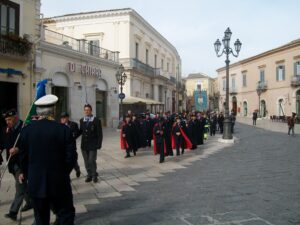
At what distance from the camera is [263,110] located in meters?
51.3

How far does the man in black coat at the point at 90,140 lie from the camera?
7973mm

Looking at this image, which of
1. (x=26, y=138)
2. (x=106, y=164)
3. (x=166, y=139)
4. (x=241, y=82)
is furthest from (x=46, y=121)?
(x=241, y=82)

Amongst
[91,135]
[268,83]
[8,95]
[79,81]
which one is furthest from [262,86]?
[91,135]

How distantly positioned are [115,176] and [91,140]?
4.59 ft

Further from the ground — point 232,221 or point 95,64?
point 95,64

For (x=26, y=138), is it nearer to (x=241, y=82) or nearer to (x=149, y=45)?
(x=149, y=45)

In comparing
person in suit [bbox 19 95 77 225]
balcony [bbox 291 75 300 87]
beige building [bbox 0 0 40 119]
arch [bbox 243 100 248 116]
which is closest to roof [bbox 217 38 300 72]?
balcony [bbox 291 75 300 87]

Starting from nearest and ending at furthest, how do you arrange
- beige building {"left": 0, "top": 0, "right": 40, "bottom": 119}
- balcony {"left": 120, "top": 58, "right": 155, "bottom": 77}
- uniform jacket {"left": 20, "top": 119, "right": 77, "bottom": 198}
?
1. uniform jacket {"left": 20, "top": 119, "right": 77, "bottom": 198}
2. beige building {"left": 0, "top": 0, "right": 40, "bottom": 119}
3. balcony {"left": 120, "top": 58, "right": 155, "bottom": 77}

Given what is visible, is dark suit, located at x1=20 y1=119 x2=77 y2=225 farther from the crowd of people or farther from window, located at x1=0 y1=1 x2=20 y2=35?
window, located at x1=0 y1=1 x2=20 y2=35

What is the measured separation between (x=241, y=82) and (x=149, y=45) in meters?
23.2

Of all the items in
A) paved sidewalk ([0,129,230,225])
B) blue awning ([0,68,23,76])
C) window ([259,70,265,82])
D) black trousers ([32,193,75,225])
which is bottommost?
paved sidewalk ([0,129,230,225])

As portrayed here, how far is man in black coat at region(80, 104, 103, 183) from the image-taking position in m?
7.97

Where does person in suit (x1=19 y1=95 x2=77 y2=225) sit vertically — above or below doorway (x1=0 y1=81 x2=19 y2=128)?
below

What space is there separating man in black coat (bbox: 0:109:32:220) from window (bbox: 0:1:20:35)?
12.4 m
